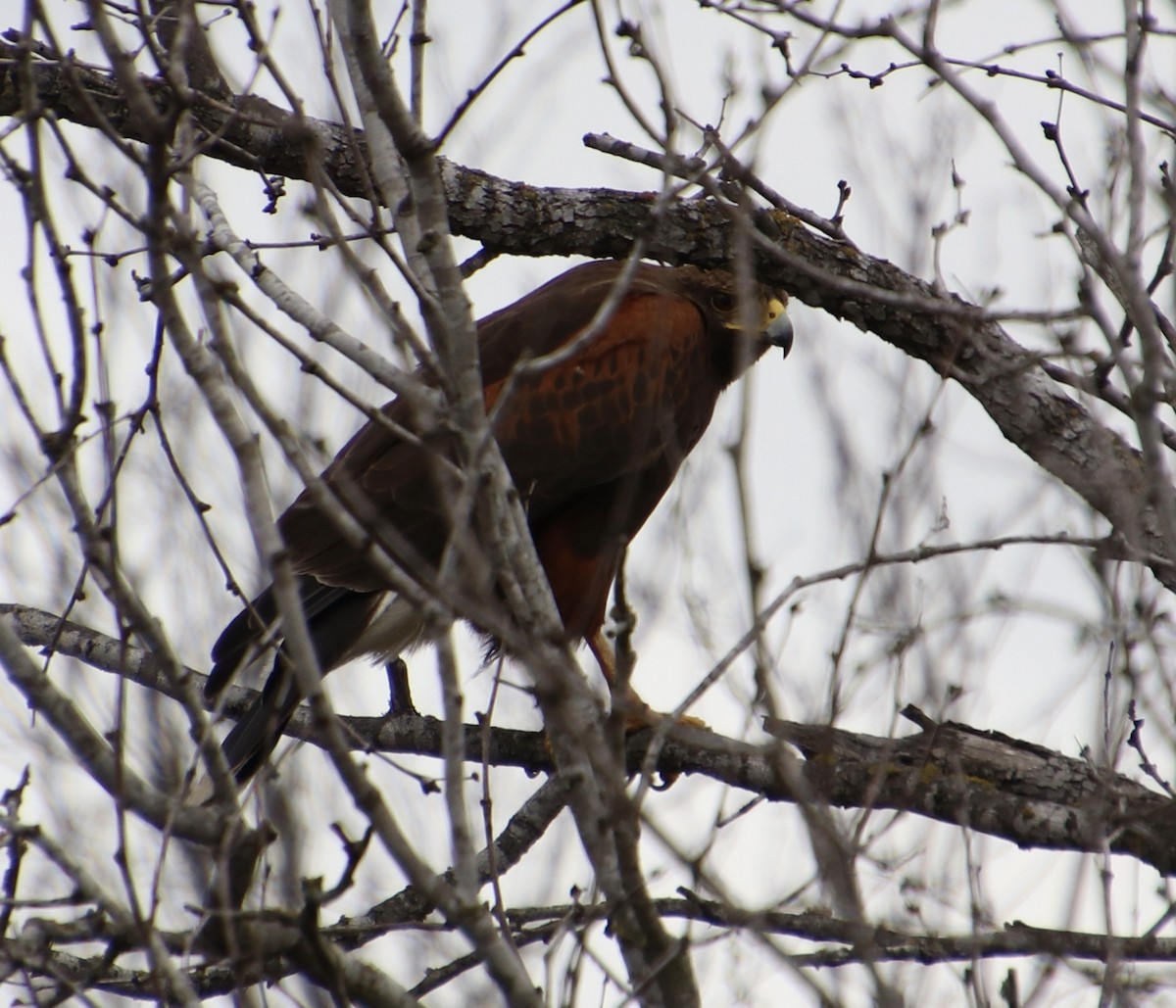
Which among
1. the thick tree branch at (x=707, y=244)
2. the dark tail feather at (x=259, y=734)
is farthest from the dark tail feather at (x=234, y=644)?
the thick tree branch at (x=707, y=244)

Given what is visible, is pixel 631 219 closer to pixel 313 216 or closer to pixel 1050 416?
pixel 1050 416

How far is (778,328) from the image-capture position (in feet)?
15.4

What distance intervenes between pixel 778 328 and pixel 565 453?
827 millimetres

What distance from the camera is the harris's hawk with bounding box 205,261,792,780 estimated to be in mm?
4344

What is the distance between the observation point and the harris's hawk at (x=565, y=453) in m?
4.34

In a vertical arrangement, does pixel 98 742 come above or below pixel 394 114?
below

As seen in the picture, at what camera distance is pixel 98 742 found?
6.06ft

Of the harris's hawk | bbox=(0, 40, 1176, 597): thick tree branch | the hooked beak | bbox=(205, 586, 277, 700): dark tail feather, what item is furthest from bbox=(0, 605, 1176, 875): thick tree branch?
the hooked beak

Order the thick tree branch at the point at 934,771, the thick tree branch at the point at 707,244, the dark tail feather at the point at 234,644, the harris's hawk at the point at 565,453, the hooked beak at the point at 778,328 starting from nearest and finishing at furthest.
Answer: the thick tree branch at the point at 934,771 < the thick tree branch at the point at 707,244 < the dark tail feather at the point at 234,644 < the harris's hawk at the point at 565,453 < the hooked beak at the point at 778,328

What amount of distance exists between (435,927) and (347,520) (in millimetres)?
804

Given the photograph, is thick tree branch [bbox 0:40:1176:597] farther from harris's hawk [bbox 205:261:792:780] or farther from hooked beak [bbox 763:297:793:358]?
hooked beak [bbox 763:297:793:358]

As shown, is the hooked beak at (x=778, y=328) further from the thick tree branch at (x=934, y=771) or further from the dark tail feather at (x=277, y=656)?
the dark tail feather at (x=277, y=656)

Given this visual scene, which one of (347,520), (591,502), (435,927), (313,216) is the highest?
(591,502)

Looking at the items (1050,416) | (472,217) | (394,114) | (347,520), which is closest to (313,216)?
(394,114)
